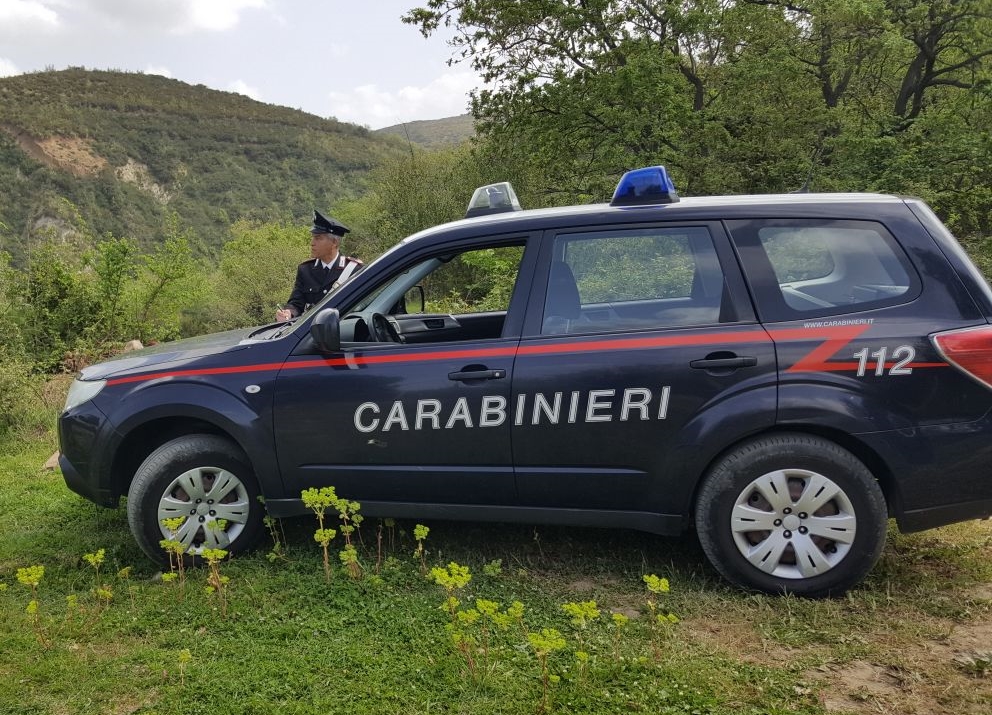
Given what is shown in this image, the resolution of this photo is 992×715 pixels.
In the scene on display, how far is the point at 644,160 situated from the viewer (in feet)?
46.3

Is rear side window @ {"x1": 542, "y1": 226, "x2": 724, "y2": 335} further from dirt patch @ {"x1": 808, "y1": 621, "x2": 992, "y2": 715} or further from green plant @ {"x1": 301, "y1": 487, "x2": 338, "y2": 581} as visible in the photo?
dirt patch @ {"x1": 808, "y1": 621, "x2": 992, "y2": 715}

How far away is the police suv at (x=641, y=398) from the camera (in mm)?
2961

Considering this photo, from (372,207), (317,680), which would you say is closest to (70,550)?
(317,680)

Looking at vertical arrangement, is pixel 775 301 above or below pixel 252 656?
above

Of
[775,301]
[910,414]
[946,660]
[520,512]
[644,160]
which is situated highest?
[644,160]

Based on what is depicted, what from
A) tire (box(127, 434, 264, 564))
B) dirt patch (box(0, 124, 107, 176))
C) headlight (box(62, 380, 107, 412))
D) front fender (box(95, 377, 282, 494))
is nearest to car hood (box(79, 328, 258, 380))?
headlight (box(62, 380, 107, 412))

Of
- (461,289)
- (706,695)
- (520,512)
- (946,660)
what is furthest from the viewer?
(461,289)

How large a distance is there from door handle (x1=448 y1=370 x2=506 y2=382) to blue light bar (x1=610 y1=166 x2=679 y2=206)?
103cm

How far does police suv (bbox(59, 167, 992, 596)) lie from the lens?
296 cm

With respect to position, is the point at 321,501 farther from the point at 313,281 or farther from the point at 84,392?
the point at 313,281

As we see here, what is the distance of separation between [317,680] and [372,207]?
29.7 metres

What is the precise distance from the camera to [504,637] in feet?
9.46

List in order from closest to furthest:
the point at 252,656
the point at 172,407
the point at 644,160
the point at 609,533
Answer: the point at 252,656 < the point at 172,407 < the point at 609,533 < the point at 644,160

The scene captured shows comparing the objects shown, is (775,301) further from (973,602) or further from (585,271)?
(973,602)
